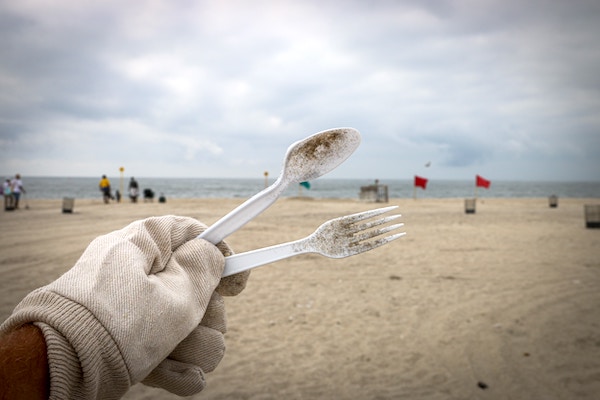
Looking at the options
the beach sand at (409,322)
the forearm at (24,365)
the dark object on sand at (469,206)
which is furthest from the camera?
the dark object on sand at (469,206)

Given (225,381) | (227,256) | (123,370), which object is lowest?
(225,381)

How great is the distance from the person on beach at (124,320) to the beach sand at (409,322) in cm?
285

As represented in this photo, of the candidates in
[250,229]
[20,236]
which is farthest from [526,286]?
[20,236]

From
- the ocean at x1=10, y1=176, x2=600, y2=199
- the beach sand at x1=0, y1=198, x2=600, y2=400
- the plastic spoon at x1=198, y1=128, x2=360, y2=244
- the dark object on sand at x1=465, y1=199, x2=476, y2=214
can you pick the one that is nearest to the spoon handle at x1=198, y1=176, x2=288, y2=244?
the plastic spoon at x1=198, y1=128, x2=360, y2=244

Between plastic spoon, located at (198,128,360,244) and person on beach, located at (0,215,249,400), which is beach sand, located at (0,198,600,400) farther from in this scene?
plastic spoon, located at (198,128,360,244)

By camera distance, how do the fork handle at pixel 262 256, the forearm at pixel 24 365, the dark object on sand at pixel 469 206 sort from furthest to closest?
the dark object on sand at pixel 469 206 < the fork handle at pixel 262 256 < the forearm at pixel 24 365

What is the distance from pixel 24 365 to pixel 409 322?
494 centimetres

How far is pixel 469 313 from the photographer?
5266mm

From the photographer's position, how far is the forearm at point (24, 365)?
2.01ft

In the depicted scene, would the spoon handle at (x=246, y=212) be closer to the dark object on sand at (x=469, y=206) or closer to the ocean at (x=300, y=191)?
the dark object on sand at (x=469, y=206)

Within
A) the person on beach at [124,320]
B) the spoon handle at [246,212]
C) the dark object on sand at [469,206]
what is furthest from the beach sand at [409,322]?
the dark object on sand at [469,206]

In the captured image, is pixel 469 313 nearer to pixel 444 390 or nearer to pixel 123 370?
pixel 444 390

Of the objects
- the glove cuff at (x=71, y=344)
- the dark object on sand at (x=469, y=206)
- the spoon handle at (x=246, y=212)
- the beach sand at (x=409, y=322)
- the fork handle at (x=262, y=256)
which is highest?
the spoon handle at (x=246, y=212)

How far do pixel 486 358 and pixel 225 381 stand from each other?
8.66ft
